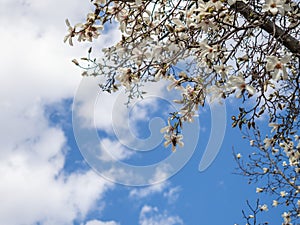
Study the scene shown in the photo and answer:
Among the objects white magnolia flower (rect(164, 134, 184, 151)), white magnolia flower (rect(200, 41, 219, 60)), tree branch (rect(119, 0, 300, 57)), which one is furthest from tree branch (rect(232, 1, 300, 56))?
white magnolia flower (rect(164, 134, 184, 151))

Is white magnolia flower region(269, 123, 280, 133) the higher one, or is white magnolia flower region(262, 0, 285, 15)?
white magnolia flower region(269, 123, 280, 133)

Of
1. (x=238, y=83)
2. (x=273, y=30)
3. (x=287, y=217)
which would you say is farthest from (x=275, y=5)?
(x=287, y=217)

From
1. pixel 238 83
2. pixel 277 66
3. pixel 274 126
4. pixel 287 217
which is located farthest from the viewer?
pixel 287 217

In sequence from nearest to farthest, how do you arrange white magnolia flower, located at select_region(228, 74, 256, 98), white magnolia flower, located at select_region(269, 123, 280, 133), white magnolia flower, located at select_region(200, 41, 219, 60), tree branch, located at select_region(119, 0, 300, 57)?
white magnolia flower, located at select_region(228, 74, 256, 98)
white magnolia flower, located at select_region(200, 41, 219, 60)
tree branch, located at select_region(119, 0, 300, 57)
white magnolia flower, located at select_region(269, 123, 280, 133)

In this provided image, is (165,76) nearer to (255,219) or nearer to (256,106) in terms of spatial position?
(256,106)

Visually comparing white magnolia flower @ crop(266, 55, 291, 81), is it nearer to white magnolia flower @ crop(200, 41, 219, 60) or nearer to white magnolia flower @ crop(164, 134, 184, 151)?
white magnolia flower @ crop(200, 41, 219, 60)

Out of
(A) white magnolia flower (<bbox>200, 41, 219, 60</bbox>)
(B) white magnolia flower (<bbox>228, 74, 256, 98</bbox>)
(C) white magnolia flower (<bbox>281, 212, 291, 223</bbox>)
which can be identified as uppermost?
(C) white magnolia flower (<bbox>281, 212, 291, 223</bbox>)

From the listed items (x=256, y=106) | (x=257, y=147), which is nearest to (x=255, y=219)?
(x=257, y=147)

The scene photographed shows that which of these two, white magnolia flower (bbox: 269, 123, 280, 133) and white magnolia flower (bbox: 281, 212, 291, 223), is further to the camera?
white magnolia flower (bbox: 281, 212, 291, 223)

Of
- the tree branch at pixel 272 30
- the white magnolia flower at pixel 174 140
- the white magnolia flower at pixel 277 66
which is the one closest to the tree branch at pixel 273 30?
the tree branch at pixel 272 30

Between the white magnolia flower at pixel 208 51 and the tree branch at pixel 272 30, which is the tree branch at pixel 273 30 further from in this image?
the white magnolia flower at pixel 208 51

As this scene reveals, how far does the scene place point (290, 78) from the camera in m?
3.83

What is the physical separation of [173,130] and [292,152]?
8.09ft

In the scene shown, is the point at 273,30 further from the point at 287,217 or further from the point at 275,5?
the point at 287,217
